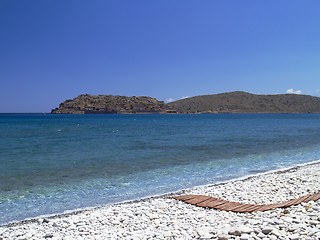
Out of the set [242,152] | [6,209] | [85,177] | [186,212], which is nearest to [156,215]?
[186,212]

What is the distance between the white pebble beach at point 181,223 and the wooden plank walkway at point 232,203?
0.80 feet

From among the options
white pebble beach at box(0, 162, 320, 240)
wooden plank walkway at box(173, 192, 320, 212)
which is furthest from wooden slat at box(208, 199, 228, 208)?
white pebble beach at box(0, 162, 320, 240)

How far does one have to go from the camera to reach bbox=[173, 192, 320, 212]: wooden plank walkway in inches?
268

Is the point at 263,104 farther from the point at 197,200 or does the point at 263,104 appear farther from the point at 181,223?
the point at 181,223

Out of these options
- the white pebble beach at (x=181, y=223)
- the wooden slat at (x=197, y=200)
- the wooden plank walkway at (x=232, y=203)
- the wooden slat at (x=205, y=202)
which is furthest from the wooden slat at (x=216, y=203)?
the wooden slat at (x=197, y=200)

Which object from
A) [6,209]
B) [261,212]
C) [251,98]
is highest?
[251,98]

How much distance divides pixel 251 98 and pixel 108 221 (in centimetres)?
19845

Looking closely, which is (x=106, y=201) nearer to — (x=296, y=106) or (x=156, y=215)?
(x=156, y=215)

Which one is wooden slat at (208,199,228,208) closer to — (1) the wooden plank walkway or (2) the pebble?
(1) the wooden plank walkway

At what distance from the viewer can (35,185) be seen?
36.4ft

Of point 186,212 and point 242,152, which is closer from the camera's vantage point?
point 186,212

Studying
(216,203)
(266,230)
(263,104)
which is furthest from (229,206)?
(263,104)

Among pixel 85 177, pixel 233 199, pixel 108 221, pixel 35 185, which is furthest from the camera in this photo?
pixel 85 177

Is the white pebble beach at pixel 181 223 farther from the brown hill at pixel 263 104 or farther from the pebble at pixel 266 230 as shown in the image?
the brown hill at pixel 263 104
